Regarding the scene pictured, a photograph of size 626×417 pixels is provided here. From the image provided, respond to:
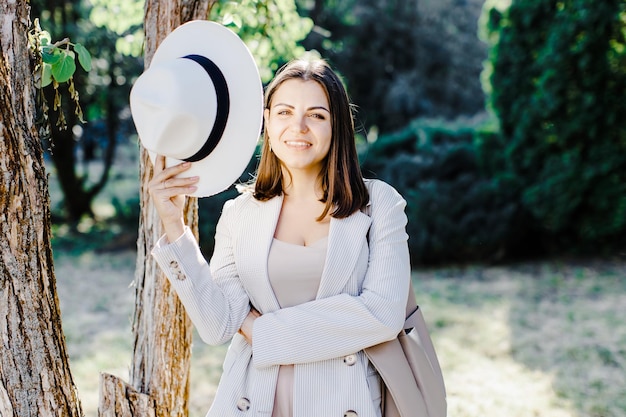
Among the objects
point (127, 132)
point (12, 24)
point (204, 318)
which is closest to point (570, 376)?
point (204, 318)

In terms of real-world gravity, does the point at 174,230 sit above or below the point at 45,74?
below

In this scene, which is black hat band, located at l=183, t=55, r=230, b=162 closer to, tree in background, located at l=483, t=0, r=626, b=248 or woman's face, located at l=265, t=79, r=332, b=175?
woman's face, located at l=265, t=79, r=332, b=175

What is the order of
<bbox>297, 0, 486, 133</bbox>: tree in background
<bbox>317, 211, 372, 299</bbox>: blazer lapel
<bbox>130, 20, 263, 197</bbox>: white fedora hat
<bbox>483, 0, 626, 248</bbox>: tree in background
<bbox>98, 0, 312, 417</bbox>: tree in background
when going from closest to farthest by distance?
<bbox>130, 20, 263, 197</bbox>: white fedora hat → <bbox>317, 211, 372, 299</bbox>: blazer lapel → <bbox>98, 0, 312, 417</bbox>: tree in background → <bbox>483, 0, 626, 248</bbox>: tree in background → <bbox>297, 0, 486, 133</bbox>: tree in background

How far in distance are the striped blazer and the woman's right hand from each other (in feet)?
0.14

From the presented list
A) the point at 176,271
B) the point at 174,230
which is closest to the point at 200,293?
the point at 176,271

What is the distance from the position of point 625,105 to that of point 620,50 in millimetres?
556

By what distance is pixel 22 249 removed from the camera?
2.09 metres

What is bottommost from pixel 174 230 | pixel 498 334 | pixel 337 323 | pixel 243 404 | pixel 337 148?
pixel 498 334

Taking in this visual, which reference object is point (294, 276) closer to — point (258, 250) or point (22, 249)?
point (258, 250)

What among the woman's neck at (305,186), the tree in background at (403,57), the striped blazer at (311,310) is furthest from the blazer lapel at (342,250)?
the tree in background at (403,57)

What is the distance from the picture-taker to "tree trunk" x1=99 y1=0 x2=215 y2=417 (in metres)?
2.65

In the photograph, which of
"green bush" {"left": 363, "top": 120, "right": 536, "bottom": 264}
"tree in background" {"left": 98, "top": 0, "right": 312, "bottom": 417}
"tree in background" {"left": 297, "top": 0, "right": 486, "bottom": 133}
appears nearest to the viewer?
"tree in background" {"left": 98, "top": 0, "right": 312, "bottom": 417}

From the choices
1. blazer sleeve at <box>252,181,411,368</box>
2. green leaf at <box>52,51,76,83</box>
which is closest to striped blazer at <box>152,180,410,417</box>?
blazer sleeve at <box>252,181,411,368</box>

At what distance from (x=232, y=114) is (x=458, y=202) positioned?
624 cm
